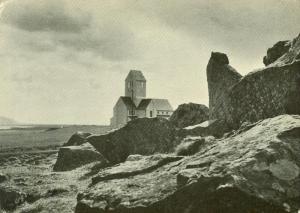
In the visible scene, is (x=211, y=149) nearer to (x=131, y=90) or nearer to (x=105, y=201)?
(x=105, y=201)

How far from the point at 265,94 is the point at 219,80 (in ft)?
13.3

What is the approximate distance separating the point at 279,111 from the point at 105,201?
4.18m

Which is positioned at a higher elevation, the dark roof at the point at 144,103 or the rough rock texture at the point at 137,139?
the dark roof at the point at 144,103

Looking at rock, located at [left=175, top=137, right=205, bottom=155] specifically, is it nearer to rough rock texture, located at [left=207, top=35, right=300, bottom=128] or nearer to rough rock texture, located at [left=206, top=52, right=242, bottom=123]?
rough rock texture, located at [left=207, top=35, right=300, bottom=128]

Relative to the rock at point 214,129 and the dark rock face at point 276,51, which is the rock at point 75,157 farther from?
the dark rock face at point 276,51

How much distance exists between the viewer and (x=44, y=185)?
13.8m

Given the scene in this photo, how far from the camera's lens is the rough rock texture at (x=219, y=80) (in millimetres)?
11578

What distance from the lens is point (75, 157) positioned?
1883 centimetres

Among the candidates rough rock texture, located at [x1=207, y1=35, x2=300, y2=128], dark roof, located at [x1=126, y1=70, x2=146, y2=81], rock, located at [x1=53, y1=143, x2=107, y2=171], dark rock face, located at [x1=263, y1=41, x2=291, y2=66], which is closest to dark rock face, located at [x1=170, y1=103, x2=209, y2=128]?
rock, located at [x1=53, y1=143, x2=107, y2=171]

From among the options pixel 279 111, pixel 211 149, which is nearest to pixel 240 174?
pixel 211 149

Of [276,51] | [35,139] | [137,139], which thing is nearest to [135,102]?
[35,139]

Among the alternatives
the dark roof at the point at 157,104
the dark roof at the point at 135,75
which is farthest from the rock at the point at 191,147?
the dark roof at the point at 135,75

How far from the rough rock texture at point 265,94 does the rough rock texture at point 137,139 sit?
319cm

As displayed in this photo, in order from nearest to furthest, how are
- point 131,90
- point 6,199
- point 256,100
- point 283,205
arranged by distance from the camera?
1. point 283,205
2. point 256,100
3. point 6,199
4. point 131,90
